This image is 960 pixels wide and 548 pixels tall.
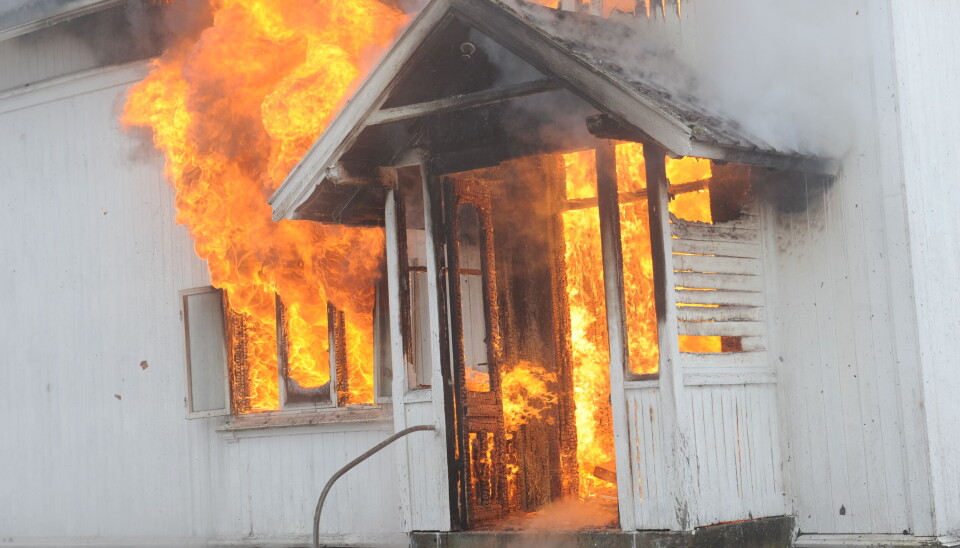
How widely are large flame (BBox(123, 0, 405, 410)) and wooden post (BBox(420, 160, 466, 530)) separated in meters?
1.32

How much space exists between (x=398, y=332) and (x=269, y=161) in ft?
7.88

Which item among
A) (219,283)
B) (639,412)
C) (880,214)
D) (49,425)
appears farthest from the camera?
(49,425)

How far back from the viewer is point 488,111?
8.69 m

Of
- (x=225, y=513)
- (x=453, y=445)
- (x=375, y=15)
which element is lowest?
(x=225, y=513)

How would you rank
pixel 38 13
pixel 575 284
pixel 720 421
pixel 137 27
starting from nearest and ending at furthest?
pixel 720 421 → pixel 575 284 → pixel 137 27 → pixel 38 13

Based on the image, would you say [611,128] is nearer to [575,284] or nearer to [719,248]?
[719,248]

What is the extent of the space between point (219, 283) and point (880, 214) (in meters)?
5.98

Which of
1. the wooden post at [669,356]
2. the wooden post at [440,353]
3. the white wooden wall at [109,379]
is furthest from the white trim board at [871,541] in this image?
the white wooden wall at [109,379]

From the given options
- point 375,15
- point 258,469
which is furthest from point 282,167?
point 258,469

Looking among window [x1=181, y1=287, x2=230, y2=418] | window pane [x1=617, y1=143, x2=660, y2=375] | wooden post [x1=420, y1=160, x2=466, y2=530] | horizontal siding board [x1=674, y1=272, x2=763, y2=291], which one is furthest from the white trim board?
window [x1=181, y1=287, x2=230, y2=418]

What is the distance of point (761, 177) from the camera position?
8.74 meters

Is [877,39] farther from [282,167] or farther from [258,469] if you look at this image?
[258,469]

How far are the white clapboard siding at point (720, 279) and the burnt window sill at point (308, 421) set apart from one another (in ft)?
10.9

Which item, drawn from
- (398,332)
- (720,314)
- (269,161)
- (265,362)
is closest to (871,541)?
(720,314)
